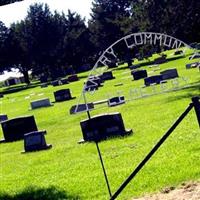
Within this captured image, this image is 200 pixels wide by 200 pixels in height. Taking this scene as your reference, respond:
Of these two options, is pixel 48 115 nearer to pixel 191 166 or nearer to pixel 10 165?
pixel 10 165

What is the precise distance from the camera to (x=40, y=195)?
11109mm

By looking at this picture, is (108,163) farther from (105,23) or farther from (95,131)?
(105,23)

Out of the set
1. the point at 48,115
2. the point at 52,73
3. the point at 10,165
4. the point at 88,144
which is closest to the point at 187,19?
the point at 48,115

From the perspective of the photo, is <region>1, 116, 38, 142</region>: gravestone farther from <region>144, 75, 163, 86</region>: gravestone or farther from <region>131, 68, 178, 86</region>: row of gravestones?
<region>144, 75, 163, 86</region>: gravestone

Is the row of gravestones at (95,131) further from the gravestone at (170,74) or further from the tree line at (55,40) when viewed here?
the tree line at (55,40)

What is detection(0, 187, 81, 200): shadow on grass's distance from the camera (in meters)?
10.7

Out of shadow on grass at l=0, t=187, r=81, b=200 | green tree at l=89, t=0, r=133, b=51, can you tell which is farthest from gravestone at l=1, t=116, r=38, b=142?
green tree at l=89, t=0, r=133, b=51

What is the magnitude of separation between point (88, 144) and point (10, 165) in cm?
245

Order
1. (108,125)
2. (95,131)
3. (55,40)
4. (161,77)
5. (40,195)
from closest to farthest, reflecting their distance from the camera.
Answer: (40,195)
(95,131)
(108,125)
(161,77)
(55,40)

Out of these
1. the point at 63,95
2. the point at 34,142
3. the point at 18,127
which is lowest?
the point at 34,142

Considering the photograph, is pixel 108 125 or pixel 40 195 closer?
pixel 40 195

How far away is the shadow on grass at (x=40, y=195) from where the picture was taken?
10663 millimetres

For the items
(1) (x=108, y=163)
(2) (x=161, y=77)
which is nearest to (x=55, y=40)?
(2) (x=161, y=77)

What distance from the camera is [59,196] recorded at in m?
10.7
